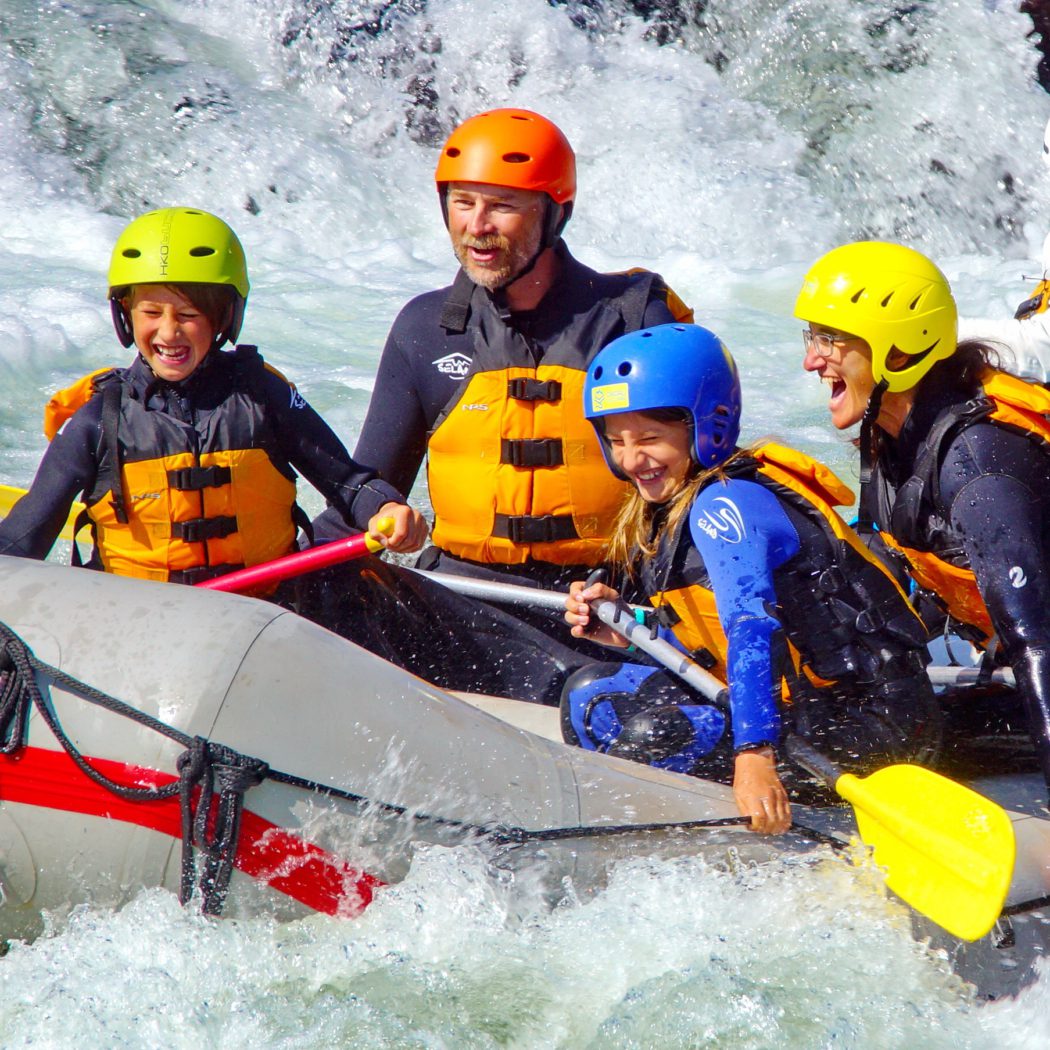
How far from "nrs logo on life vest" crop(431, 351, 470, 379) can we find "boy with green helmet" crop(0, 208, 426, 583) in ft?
1.40

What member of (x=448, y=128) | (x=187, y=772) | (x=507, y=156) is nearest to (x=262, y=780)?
(x=187, y=772)

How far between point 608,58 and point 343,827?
850cm

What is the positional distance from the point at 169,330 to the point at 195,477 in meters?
0.35

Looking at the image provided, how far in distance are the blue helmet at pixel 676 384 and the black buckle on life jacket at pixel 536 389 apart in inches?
24.1

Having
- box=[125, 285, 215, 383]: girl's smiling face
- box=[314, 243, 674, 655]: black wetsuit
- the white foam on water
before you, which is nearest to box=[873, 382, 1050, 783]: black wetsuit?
box=[314, 243, 674, 655]: black wetsuit

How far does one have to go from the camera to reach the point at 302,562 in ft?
11.3

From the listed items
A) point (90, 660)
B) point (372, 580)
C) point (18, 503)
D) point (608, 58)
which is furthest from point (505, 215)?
point (608, 58)

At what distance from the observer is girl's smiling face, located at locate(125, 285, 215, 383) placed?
3.41m

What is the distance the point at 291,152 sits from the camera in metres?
9.23

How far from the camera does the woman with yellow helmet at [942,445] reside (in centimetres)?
279

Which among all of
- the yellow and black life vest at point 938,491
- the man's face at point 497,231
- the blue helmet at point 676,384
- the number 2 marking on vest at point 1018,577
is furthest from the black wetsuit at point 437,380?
the number 2 marking on vest at point 1018,577

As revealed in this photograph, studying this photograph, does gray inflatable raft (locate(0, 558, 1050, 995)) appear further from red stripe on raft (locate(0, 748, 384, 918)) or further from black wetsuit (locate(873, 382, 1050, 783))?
black wetsuit (locate(873, 382, 1050, 783))

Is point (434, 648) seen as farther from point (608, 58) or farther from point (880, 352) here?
point (608, 58)

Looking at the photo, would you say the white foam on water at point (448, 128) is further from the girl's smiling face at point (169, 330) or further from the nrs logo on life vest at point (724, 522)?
the nrs logo on life vest at point (724, 522)
